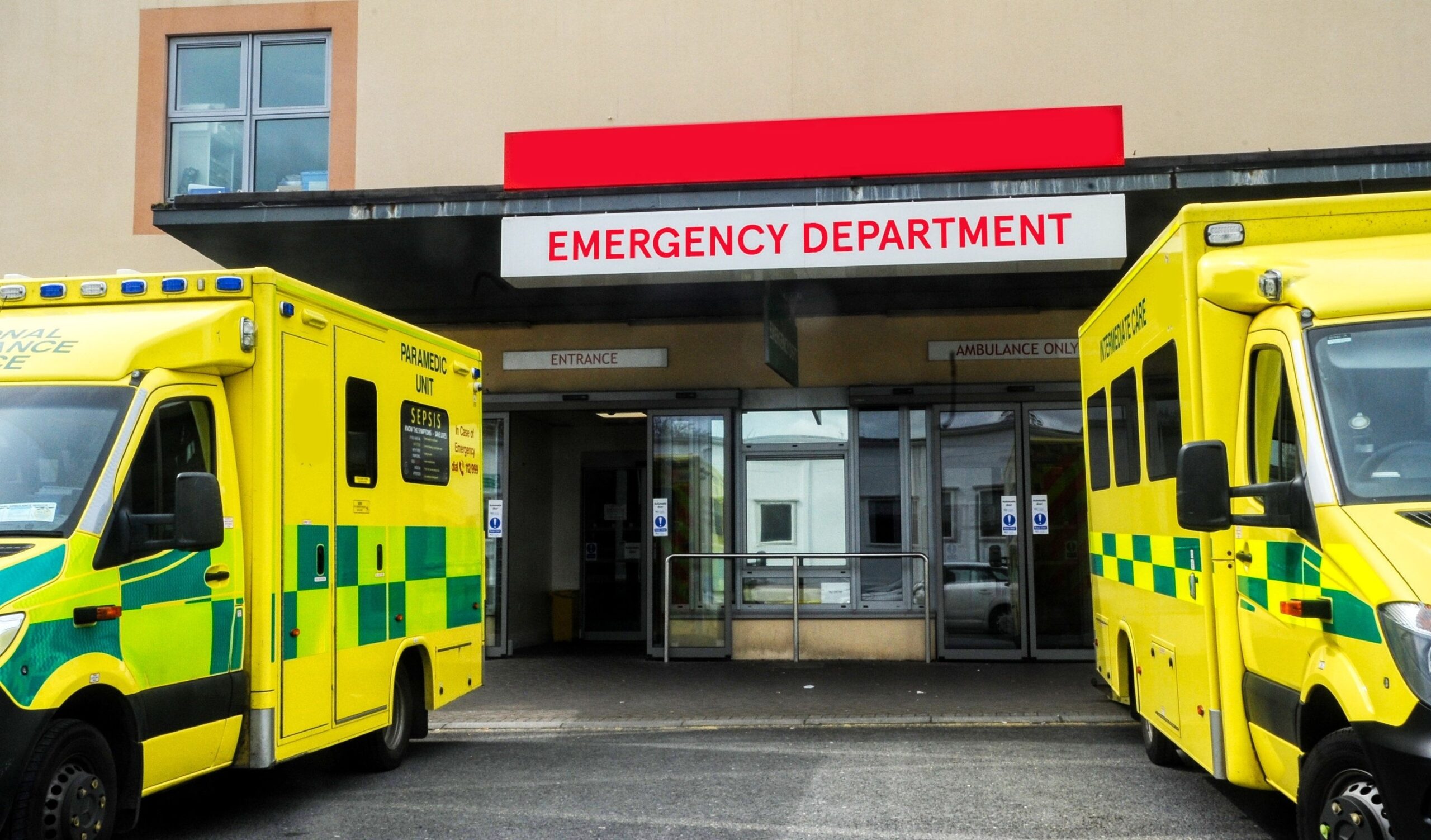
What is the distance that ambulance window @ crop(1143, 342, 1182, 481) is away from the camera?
6.00m

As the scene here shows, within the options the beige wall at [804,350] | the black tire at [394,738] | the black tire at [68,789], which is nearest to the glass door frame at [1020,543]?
the beige wall at [804,350]

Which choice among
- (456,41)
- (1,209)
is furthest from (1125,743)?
(1,209)

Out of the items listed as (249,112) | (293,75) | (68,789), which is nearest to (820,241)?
(68,789)

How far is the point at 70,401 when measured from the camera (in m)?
5.87

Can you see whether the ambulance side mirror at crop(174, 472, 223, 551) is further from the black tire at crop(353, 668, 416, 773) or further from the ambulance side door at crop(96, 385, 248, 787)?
the black tire at crop(353, 668, 416, 773)

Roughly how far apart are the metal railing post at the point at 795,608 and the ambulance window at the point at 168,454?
24.9 ft

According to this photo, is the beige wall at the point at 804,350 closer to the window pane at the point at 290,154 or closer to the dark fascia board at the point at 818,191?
the window pane at the point at 290,154

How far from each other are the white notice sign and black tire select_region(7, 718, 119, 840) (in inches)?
360

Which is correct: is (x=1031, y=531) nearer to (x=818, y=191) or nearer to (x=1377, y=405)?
(x=818, y=191)

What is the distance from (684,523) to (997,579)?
10.1 feet

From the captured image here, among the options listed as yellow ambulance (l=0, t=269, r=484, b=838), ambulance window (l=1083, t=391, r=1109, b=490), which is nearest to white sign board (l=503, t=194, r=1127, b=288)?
ambulance window (l=1083, t=391, r=1109, b=490)

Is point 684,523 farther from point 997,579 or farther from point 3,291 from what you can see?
point 3,291

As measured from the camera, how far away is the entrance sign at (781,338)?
35.0 feet

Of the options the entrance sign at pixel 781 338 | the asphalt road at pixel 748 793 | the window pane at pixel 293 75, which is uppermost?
the window pane at pixel 293 75
